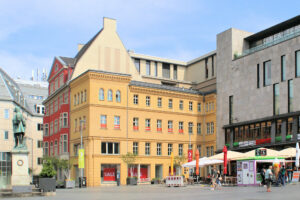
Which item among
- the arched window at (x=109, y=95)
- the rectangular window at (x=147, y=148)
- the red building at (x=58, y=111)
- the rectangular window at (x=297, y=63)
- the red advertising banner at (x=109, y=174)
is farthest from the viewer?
the red building at (x=58, y=111)

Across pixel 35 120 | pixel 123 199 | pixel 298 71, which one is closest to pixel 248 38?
pixel 298 71

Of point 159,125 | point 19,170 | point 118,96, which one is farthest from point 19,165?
point 159,125

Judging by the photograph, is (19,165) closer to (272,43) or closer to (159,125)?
(159,125)

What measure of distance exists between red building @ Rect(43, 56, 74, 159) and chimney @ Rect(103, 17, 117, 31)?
25.6 ft

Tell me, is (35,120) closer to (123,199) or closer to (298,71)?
(298,71)

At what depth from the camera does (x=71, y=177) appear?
6556 centimetres

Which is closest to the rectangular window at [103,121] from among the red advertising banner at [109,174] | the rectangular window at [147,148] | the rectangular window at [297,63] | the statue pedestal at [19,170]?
the red advertising banner at [109,174]

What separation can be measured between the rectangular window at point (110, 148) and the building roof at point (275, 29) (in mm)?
24060

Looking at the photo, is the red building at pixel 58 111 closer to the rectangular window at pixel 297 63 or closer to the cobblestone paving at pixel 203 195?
the rectangular window at pixel 297 63

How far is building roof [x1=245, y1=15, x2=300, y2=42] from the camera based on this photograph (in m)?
61.3

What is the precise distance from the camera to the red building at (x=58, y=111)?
227ft

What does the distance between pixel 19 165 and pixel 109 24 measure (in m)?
42.0

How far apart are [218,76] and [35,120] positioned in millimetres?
56158

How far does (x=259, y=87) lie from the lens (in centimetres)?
6081
